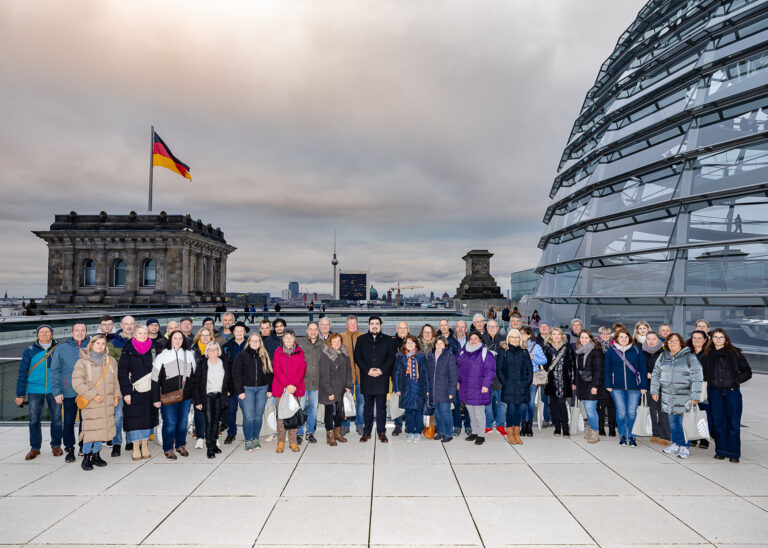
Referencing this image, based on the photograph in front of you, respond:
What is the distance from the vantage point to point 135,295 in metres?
42.5

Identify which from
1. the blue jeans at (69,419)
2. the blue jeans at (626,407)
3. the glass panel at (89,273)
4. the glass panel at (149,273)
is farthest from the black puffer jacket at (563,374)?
the glass panel at (89,273)

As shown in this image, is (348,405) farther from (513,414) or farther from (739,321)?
(739,321)

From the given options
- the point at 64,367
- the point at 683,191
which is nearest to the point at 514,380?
the point at 64,367

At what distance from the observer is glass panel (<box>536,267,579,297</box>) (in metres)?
14.6

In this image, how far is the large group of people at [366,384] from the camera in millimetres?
6340

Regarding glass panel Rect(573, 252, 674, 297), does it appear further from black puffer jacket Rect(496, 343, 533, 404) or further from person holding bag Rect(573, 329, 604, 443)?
black puffer jacket Rect(496, 343, 533, 404)

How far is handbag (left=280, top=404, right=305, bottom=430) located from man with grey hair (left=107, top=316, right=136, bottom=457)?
2715mm

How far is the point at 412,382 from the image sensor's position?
291 inches

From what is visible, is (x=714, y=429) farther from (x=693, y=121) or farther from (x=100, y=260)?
(x=100, y=260)

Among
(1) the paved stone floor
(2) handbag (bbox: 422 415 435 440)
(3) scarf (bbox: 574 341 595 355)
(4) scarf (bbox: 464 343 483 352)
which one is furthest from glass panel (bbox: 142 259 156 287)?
(3) scarf (bbox: 574 341 595 355)

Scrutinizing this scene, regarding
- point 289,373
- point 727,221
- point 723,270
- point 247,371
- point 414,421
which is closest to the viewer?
point 247,371

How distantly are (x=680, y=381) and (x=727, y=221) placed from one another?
25.2 feet

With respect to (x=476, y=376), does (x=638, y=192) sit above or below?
above

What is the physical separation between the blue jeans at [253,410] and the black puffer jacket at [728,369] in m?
7.46
